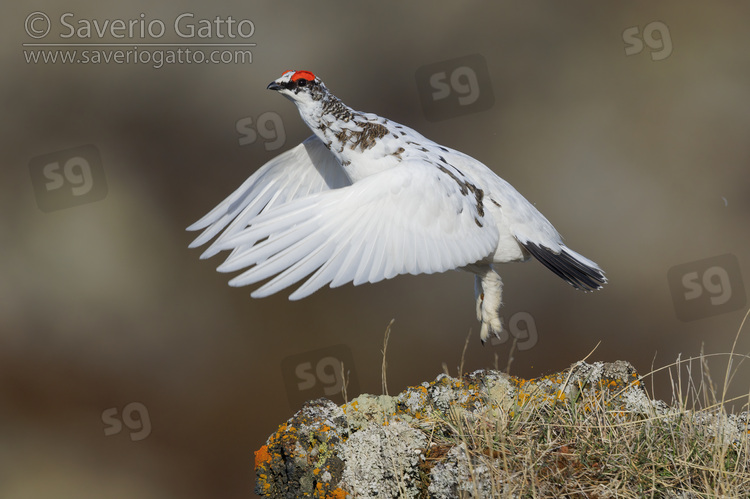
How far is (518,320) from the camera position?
3207 millimetres

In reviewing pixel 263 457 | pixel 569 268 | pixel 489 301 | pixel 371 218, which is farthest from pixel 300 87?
pixel 263 457

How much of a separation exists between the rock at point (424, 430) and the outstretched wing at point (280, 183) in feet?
3.05

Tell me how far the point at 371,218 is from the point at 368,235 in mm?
64

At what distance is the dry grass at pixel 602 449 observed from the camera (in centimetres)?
159

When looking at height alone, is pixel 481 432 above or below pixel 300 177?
below

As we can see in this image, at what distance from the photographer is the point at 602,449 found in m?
1.70

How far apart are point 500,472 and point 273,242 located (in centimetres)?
79

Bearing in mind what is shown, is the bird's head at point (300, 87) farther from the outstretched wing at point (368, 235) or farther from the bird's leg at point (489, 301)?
the bird's leg at point (489, 301)

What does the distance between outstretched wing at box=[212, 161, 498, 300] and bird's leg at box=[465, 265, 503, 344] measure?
0.22 meters

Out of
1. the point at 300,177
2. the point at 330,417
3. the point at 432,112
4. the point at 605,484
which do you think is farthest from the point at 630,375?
the point at 432,112

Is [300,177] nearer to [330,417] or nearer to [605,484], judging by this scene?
[330,417]

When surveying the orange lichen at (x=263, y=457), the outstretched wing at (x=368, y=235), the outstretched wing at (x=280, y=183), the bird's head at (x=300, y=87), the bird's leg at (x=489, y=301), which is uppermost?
the bird's head at (x=300, y=87)

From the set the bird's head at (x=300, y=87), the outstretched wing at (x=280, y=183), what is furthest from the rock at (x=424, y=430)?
the bird's head at (x=300, y=87)

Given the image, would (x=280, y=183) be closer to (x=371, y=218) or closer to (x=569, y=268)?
(x=371, y=218)
